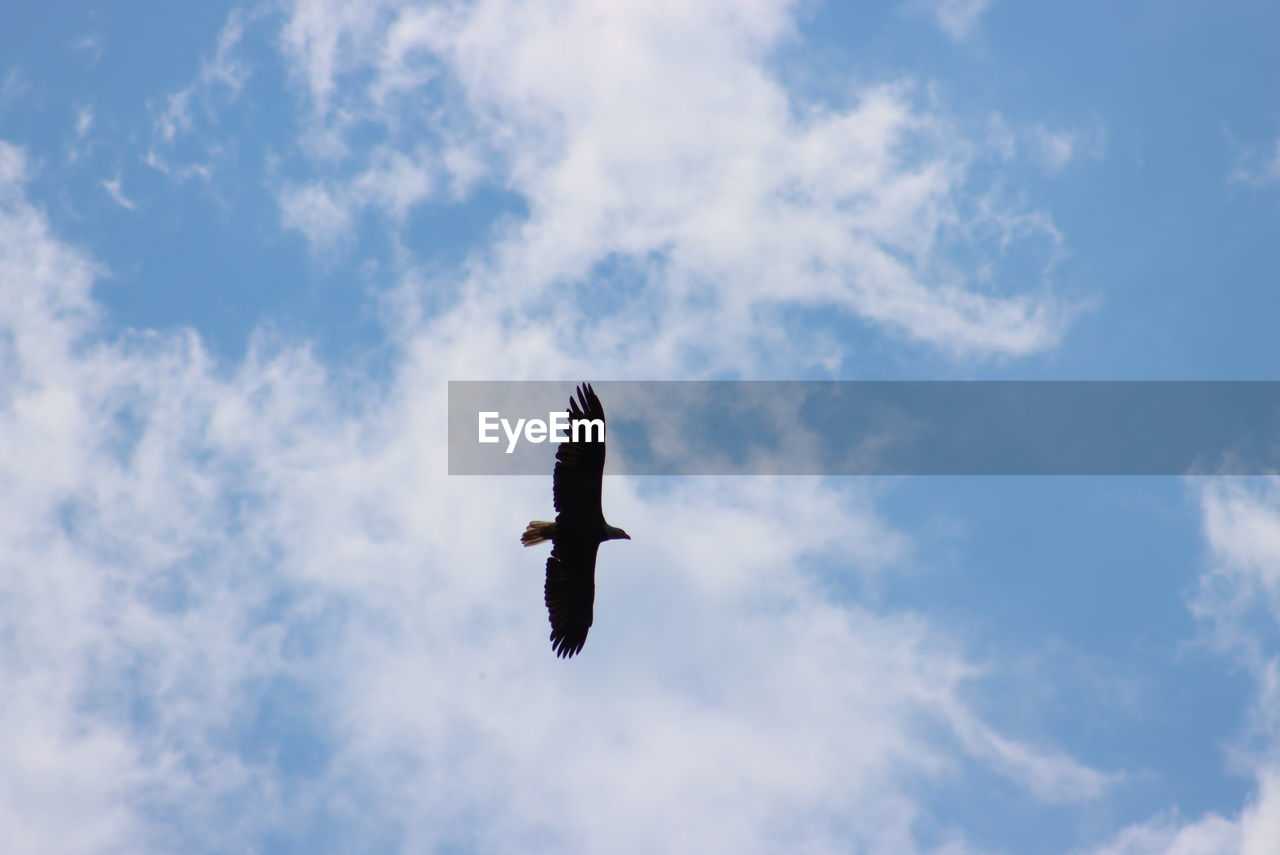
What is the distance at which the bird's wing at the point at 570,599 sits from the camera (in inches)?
1060

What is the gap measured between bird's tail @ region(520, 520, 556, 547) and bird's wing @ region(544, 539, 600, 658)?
1101 millimetres

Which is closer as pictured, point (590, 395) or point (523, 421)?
point (590, 395)

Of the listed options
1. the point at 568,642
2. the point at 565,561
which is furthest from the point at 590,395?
the point at 568,642

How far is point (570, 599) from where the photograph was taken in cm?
2727

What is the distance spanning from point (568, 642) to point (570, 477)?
5120 millimetres

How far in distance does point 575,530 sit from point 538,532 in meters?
0.91

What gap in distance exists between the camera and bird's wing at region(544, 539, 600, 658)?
2692 cm

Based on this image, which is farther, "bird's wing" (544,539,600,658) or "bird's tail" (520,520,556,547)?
"bird's wing" (544,539,600,658)

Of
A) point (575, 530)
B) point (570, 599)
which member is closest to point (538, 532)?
point (575, 530)

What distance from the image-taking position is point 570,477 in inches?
974

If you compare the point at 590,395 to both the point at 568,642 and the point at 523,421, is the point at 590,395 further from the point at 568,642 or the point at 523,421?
the point at 568,642

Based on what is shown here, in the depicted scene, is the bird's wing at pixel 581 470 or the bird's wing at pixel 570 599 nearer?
the bird's wing at pixel 581 470

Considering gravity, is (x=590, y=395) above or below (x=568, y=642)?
above

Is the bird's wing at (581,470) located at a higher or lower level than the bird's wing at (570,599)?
higher
